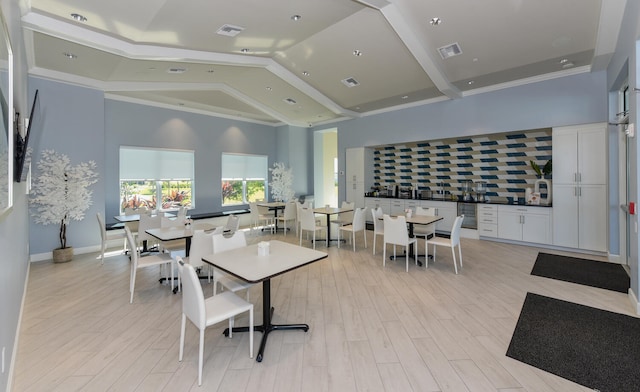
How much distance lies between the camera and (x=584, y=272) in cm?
426

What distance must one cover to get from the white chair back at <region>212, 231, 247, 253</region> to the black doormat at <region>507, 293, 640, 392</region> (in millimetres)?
2721

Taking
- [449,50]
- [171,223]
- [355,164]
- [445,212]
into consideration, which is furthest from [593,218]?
[171,223]

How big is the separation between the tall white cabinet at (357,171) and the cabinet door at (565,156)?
4399mm

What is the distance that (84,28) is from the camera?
3914 millimetres

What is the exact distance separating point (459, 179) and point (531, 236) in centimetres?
210

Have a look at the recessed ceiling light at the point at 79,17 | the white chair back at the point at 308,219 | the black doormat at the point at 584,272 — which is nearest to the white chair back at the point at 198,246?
the white chair back at the point at 308,219

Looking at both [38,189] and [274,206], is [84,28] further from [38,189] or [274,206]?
[274,206]

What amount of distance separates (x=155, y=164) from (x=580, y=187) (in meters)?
9.07

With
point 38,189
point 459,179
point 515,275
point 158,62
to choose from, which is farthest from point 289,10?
point 459,179

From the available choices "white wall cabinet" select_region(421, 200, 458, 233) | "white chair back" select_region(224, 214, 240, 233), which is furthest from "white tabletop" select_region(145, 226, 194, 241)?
"white wall cabinet" select_region(421, 200, 458, 233)

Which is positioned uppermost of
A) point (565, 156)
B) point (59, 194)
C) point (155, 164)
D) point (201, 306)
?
point (155, 164)

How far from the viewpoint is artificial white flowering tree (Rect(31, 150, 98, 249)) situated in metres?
4.99

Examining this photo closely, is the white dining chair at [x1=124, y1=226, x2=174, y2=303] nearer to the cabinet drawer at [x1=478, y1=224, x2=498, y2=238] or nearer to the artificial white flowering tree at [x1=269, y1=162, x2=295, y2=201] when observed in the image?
the artificial white flowering tree at [x1=269, y1=162, x2=295, y2=201]

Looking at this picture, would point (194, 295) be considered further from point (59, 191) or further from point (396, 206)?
point (396, 206)
